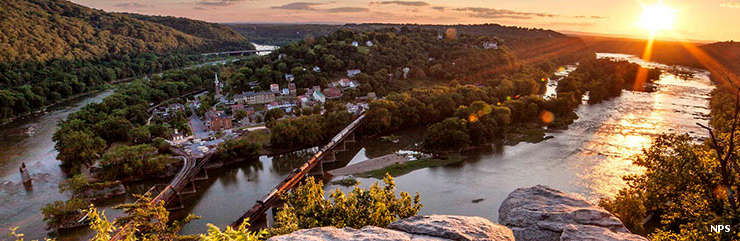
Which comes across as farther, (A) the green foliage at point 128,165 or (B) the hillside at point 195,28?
(B) the hillside at point 195,28

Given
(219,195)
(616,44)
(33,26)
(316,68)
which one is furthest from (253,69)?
(616,44)

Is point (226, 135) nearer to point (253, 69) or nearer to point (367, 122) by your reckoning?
point (367, 122)

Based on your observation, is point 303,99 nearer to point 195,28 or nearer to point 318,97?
point 318,97

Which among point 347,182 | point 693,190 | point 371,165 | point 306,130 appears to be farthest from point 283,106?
point 693,190

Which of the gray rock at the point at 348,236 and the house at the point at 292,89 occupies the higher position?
the gray rock at the point at 348,236

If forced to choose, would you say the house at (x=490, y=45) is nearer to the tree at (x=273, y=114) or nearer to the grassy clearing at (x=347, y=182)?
the tree at (x=273, y=114)

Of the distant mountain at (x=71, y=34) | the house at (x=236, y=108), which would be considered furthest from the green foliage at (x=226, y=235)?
the distant mountain at (x=71, y=34)

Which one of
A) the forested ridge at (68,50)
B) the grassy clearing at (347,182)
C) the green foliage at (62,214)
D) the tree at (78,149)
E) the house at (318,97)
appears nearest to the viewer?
the green foliage at (62,214)
